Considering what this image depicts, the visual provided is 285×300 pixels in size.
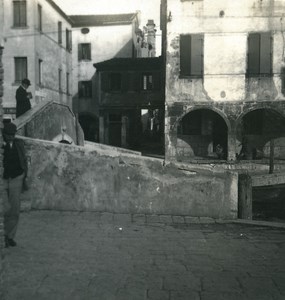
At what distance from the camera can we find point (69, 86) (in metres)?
34.8

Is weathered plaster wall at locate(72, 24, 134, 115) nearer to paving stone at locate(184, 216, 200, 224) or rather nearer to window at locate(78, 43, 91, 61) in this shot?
window at locate(78, 43, 91, 61)

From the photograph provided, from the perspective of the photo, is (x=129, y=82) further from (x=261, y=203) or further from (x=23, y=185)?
(x=23, y=185)

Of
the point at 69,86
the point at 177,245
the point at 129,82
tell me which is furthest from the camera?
the point at 69,86

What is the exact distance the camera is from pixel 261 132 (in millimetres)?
22828

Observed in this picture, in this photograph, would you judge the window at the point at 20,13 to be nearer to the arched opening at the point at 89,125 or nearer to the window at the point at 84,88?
the window at the point at 84,88

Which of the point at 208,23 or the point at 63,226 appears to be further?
the point at 208,23

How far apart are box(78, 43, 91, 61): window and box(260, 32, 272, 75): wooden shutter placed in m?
18.4

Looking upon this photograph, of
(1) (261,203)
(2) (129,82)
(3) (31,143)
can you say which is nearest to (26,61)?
(2) (129,82)

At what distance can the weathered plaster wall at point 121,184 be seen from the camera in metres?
7.17

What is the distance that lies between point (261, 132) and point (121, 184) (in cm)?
1697

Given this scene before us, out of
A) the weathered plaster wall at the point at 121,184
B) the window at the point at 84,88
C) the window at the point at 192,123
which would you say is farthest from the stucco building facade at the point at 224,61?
the window at the point at 84,88

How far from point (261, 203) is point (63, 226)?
33.1ft

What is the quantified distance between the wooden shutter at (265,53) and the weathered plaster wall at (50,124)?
11147 mm

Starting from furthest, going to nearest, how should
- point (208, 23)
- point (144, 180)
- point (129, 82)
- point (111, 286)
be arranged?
point (129, 82), point (208, 23), point (144, 180), point (111, 286)
